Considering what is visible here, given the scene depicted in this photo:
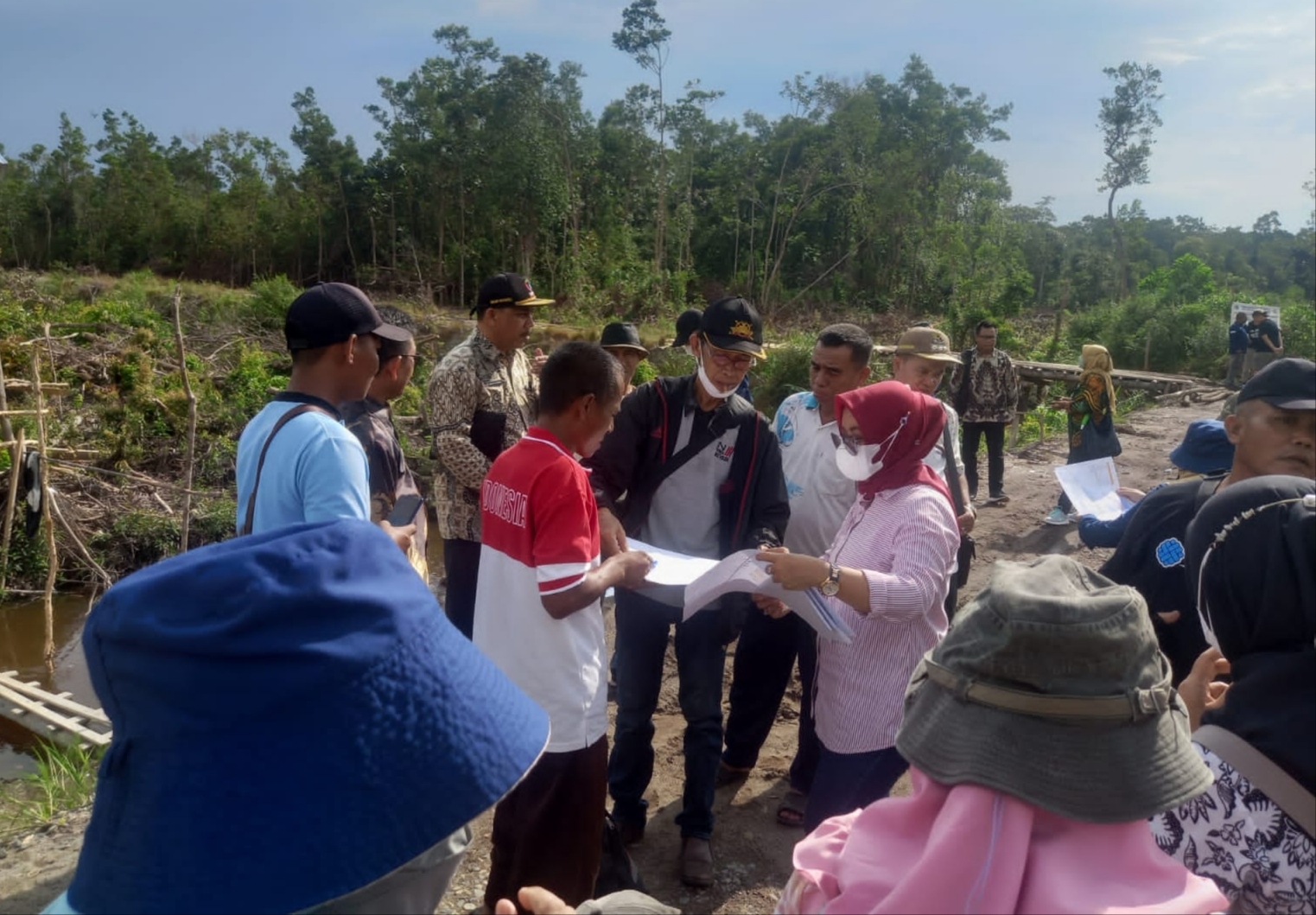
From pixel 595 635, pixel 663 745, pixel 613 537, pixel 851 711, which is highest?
pixel 613 537

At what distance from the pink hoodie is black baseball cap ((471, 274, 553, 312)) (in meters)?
2.84

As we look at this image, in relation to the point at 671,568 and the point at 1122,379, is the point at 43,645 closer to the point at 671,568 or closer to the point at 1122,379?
the point at 671,568

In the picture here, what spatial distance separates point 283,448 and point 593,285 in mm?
27656

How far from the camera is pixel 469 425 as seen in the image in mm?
3635

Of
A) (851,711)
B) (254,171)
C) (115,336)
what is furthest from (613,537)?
(254,171)

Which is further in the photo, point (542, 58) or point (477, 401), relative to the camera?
point (542, 58)

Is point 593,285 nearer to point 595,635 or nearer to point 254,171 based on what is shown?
point 254,171

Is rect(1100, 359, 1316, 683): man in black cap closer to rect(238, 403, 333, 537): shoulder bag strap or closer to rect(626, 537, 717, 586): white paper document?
rect(626, 537, 717, 586): white paper document

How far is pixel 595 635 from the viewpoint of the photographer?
2.41 m

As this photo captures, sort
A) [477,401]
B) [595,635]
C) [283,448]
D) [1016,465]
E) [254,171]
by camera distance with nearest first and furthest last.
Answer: [283,448] → [595,635] → [477,401] → [1016,465] → [254,171]

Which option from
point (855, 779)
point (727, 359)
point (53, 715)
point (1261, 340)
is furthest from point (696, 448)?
point (1261, 340)

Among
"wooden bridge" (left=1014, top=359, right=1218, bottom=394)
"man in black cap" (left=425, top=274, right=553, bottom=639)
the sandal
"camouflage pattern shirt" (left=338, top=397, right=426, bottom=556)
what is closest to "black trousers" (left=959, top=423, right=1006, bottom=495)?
the sandal

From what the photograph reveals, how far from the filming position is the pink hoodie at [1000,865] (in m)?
1.08

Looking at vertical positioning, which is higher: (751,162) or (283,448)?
(751,162)
